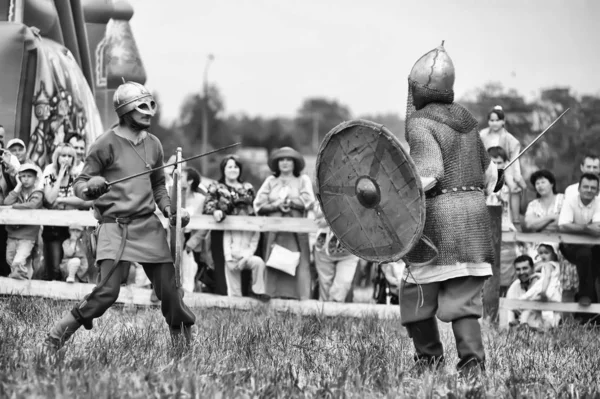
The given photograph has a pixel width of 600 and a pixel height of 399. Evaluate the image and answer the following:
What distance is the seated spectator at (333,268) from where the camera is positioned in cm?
950

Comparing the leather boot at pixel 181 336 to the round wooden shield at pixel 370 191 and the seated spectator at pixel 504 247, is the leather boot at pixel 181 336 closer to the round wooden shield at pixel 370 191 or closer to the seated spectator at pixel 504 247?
the round wooden shield at pixel 370 191

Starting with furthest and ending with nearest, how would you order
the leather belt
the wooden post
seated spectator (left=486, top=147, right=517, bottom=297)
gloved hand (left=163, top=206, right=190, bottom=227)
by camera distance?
seated spectator (left=486, top=147, right=517, bottom=297) → the wooden post → gloved hand (left=163, top=206, right=190, bottom=227) → the leather belt

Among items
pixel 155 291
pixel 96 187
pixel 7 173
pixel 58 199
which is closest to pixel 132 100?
pixel 96 187

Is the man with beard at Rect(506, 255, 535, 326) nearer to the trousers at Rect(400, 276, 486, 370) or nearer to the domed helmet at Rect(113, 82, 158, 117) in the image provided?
the trousers at Rect(400, 276, 486, 370)

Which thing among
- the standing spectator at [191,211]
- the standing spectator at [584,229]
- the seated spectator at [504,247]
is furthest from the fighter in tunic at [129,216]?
the seated spectator at [504,247]

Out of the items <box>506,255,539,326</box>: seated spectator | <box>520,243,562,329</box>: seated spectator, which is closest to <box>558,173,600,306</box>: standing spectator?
<box>520,243,562,329</box>: seated spectator

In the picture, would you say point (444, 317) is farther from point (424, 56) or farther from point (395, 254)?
point (424, 56)

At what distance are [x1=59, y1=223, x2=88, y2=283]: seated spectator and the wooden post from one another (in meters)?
3.62

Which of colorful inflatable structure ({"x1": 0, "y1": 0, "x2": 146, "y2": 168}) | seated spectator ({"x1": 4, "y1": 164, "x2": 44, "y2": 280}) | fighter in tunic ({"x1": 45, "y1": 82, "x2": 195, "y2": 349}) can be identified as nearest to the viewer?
fighter in tunic ({"x1": 45, "y1": 82, "x2": 195, "y2": 349})

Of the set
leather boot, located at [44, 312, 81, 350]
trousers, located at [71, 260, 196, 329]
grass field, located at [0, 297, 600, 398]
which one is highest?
trousers, located at [71, 260, 196, 329]

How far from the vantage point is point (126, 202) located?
6543 millimetres

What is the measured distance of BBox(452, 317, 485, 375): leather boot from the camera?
5805 mm

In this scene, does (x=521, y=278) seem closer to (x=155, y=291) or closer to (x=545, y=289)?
(x=545, y=289)

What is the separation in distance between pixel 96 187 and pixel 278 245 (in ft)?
11.6
